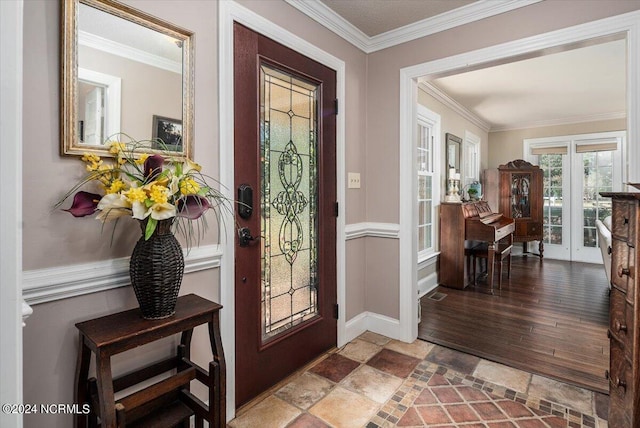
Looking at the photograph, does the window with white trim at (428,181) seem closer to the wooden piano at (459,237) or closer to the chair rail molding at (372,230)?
the wooden piano at (459,237)

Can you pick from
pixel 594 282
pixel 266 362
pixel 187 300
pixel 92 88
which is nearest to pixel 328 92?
pixel 92 88

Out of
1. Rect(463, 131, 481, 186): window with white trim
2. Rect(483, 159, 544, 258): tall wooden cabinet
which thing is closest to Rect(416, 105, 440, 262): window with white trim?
Rect(463, 131, 481, 186): window with white trim

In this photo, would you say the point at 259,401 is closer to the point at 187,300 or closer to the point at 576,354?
the point at 187,300

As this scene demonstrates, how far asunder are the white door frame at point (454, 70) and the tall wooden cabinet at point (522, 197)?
4028mm

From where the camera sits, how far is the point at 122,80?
4.39 feet

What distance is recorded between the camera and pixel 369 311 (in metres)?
2.91

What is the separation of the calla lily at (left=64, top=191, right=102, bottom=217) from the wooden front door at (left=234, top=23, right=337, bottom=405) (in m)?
0.72

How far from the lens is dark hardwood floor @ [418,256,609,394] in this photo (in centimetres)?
234

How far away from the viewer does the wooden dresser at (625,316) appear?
49.6 inches

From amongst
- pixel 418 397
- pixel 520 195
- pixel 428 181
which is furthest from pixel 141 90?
pixel 520 195

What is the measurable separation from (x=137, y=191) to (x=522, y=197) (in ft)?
20.8

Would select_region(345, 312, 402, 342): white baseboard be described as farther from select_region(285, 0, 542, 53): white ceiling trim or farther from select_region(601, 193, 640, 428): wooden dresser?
select_region(285, 0, 542, 53): white ceiling trim

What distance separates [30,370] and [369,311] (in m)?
2.30

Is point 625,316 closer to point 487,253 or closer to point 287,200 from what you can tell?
point 287,200
